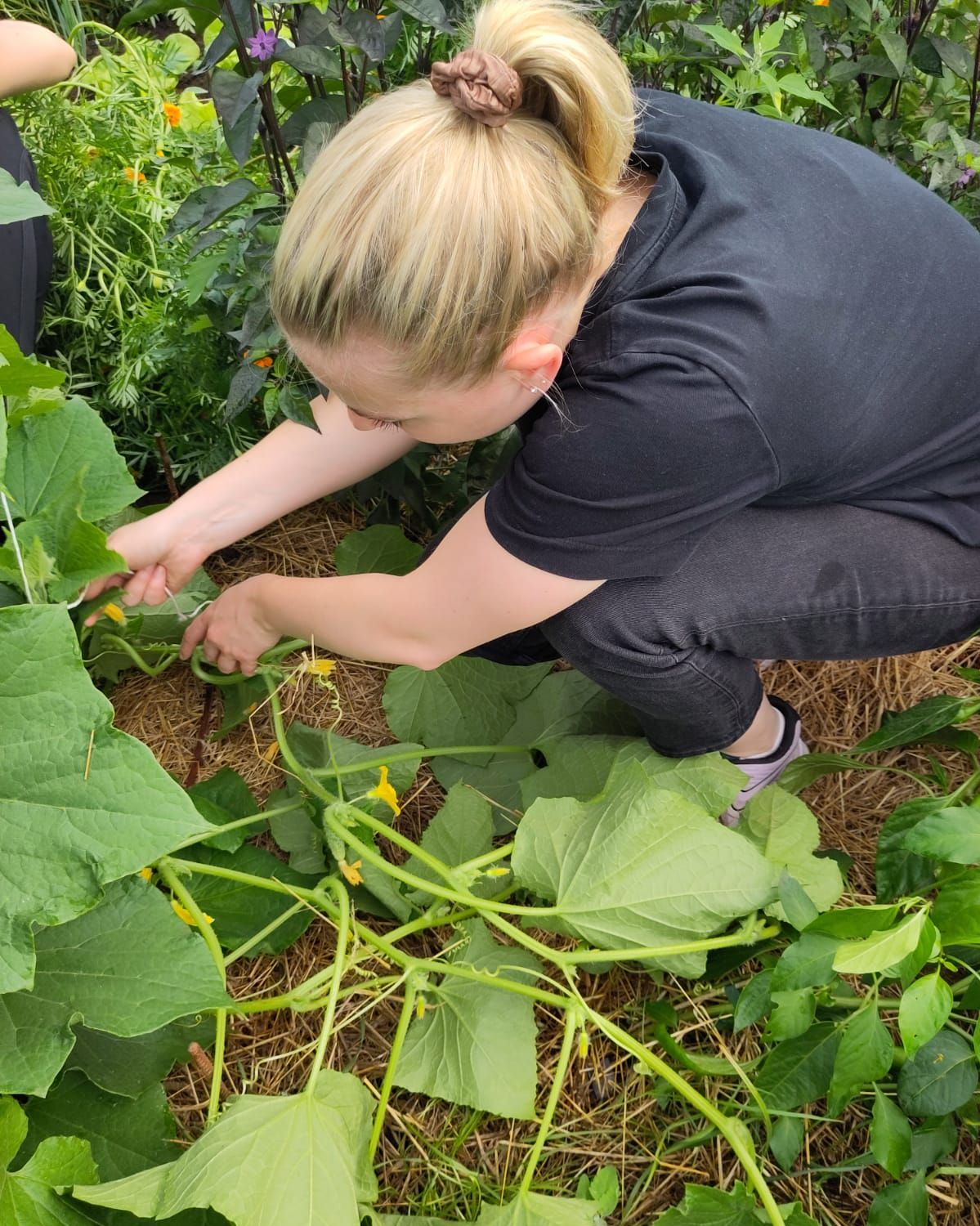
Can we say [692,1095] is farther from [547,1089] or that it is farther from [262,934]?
[262,934]

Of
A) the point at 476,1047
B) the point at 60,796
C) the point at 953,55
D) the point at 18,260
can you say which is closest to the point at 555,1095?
the point at 476,1047

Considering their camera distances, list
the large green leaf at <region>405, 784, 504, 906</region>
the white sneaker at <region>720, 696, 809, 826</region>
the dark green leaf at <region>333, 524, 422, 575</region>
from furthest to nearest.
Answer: the dark green leaf at <region>333, 524, 422, 575</region> → the white sneaker at <region>720, 696, 809, 826</region> → the large green leaf at <region>405, 784, 504, 906</region>

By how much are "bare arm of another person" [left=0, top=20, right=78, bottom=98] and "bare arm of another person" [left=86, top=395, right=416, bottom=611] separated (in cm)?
80

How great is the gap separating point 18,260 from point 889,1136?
1.73m

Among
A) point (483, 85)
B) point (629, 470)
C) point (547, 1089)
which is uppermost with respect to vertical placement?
point (483, 85)

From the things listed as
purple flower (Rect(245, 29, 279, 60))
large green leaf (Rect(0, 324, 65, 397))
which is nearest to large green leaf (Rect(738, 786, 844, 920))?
large green leaf (Rect(0, 324, 65, 397))

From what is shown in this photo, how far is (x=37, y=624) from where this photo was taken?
94 centimetres

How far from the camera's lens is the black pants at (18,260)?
5.59ft

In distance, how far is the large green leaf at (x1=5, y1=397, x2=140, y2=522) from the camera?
1.27 m

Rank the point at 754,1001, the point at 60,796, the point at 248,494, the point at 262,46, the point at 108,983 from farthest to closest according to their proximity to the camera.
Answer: the point at 248,494, the point at 262,46, the point at 754,1001, the point at 108,983, the point at 60,796

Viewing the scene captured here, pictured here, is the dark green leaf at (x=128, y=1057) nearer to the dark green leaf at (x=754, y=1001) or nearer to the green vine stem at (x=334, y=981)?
the green vine stem at (x=334, y=981)

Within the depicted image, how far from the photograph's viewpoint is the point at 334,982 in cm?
112

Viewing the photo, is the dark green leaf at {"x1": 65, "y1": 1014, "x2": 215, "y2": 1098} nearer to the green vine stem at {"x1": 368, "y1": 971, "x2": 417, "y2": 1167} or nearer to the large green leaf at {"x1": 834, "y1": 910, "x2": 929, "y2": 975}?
the green vine stem at {"x1": 368, "y1": 971, "x2": 417, "y2": 1167}

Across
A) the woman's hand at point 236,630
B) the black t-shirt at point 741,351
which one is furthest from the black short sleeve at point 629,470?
the woman's hand at point 236,630
